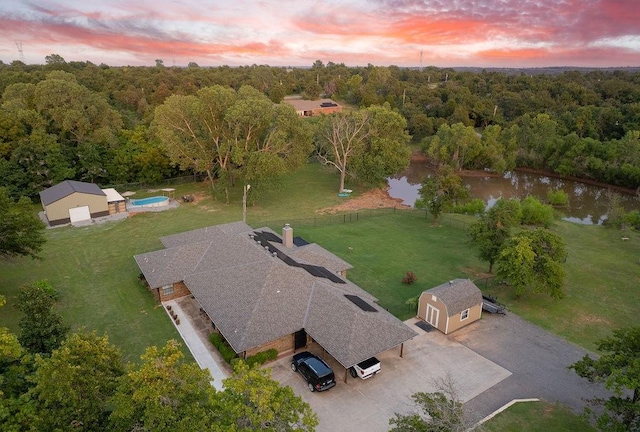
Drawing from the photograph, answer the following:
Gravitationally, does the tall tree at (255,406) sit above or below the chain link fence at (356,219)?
above

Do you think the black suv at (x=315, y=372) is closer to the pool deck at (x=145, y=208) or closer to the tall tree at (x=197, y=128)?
the pool deck at (x=145, y=208)

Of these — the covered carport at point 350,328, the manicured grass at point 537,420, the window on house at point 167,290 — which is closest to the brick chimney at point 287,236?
the covered carport at point 350,328

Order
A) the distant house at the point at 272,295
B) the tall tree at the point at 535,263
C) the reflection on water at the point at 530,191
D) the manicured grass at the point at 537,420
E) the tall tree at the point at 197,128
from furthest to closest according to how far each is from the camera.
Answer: the reflection on water at the point at 530,191, the tall tree at the point at 197,128, the tall tree at the point at 535,263, the distant house at the point at 272,295, the manicured grass at the point at 537,420

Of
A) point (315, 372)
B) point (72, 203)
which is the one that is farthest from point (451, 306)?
point (72, 203)

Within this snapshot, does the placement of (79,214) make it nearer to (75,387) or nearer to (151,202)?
(151,202)

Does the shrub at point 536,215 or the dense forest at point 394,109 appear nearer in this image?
the shrub at point 536,215

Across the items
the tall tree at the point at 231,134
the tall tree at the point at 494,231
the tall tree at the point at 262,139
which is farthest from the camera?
the tall tree at the point at 231,134

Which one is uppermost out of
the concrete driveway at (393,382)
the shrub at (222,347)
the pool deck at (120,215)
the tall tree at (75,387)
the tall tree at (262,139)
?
the tall tree at (262,139)
